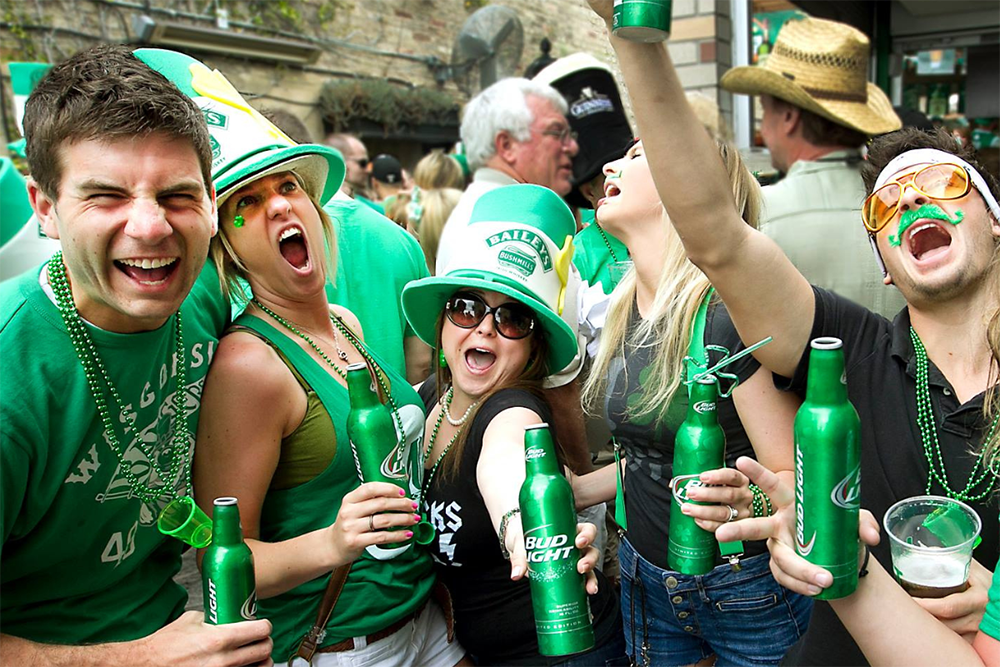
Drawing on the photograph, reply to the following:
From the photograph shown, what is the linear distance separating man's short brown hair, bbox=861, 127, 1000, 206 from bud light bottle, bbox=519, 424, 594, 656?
1.14 m

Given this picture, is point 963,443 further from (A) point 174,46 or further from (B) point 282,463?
→ (A) point 174,46

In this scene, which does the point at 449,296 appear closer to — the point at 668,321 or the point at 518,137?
the point at 668,321

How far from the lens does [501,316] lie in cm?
228

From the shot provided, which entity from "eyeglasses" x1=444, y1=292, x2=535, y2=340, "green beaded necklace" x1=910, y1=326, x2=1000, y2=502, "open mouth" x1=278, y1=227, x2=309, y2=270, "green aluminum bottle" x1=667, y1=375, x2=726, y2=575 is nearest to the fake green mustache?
"green beaded necklace" x1=910, y1=326, x2=1000, y2=502

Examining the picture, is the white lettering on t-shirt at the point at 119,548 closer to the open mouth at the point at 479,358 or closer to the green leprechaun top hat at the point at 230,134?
the green leprechaun top hat at the point at 230,134

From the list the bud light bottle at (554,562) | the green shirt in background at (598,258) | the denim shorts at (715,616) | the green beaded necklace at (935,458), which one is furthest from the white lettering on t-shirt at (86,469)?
the green shirt in background at (598,258)

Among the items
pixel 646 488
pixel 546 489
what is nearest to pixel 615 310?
pixel 646 488

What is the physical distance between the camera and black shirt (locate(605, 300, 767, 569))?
6.97 ft

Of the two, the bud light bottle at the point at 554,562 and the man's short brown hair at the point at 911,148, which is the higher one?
the man's short brown hair at the point at 911,148

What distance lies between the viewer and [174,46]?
998 centimetres

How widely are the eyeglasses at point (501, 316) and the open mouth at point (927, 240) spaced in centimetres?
97

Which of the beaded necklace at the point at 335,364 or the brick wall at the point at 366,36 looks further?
the brick wall at the point at 366,36

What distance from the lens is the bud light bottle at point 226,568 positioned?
1515 mm

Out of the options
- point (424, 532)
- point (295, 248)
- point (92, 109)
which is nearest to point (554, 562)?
point (424, 532)
